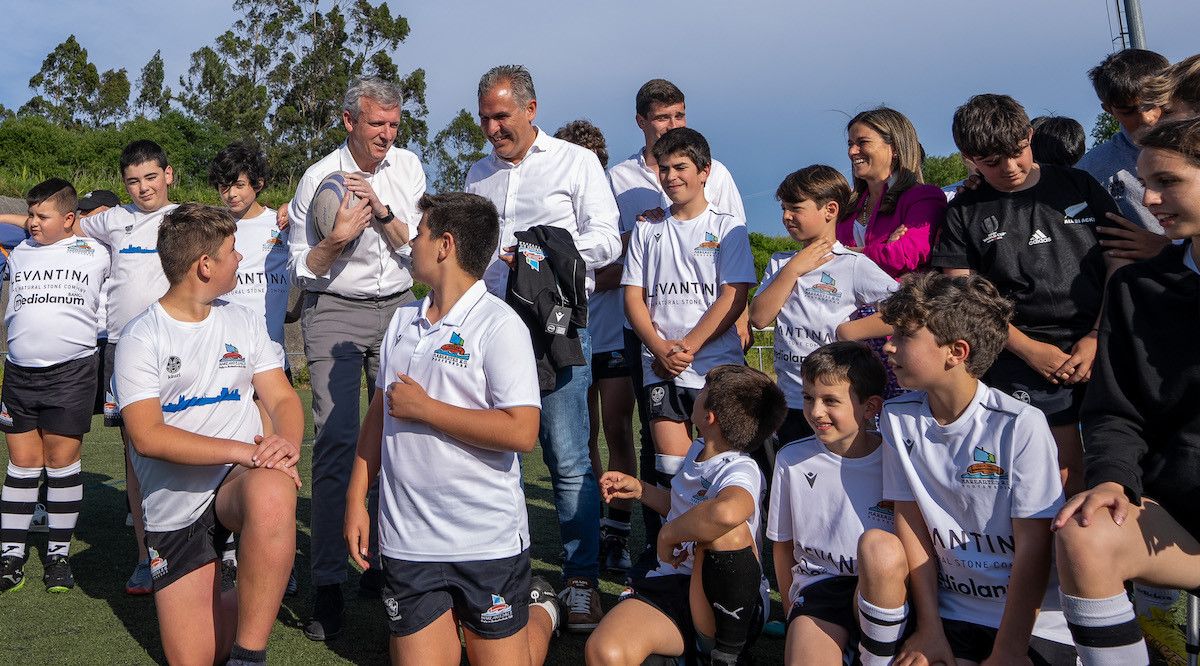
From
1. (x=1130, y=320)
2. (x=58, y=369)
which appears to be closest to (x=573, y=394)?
(x=1130, y=320)

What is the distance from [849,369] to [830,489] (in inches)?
16.1

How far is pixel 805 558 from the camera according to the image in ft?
10.8

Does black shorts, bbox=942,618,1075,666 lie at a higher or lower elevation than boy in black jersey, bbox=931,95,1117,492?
lower

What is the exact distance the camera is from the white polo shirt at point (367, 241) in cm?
454

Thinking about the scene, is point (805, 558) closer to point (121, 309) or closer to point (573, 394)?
point (573, 394)

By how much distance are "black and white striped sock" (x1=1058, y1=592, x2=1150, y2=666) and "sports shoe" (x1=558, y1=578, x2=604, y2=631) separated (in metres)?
2.11

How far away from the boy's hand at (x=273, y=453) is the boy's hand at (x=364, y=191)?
1217 mm

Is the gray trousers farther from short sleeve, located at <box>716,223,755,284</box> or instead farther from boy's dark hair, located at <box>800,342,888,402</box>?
boy's dark hair, located at <box>800,342,888,402</box>

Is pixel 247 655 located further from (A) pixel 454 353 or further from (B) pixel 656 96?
(B) pixel 656 96

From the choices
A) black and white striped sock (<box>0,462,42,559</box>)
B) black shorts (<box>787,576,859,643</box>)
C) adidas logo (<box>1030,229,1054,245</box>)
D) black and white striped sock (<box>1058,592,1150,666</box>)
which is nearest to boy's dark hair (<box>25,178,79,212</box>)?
black and white striped sock (<box>0,462,42,559</box>)

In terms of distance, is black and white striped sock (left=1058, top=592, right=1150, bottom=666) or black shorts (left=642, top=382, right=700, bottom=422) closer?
black and white striped sock (left=1058, top=592, right=1150, bottom=666)

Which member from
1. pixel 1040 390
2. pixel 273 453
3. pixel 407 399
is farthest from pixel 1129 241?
pixel 273 453

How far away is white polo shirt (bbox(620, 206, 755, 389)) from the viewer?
4.52 m

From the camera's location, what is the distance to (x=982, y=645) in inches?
113
